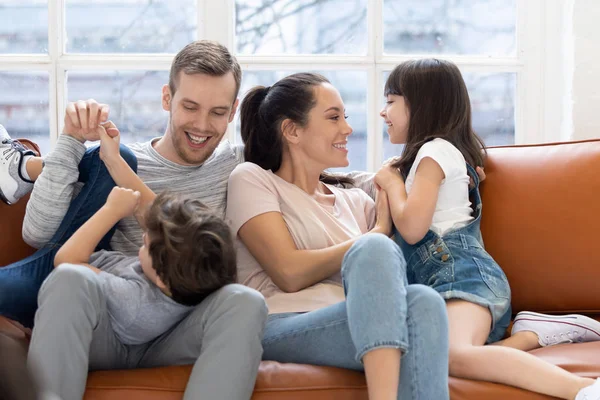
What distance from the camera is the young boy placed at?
1.48 metres

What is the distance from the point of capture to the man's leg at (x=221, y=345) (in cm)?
138

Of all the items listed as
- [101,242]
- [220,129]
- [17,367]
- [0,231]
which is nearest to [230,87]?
[220,129]

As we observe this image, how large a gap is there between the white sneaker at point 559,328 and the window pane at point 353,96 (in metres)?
1.03

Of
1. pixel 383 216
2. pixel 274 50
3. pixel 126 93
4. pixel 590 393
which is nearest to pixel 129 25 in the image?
pixel 126 93

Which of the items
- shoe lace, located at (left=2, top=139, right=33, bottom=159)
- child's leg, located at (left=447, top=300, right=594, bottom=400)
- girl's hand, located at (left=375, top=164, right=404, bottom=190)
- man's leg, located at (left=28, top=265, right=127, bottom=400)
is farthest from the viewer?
girl's hand, located at (left=375, top=164, right=404, bottom=190)

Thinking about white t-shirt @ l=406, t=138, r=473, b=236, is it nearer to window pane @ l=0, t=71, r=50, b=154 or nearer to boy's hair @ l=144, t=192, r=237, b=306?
boy's hair @ l=144, t=192, r=237, b=306

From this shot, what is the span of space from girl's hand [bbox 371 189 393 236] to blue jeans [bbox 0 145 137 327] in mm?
625

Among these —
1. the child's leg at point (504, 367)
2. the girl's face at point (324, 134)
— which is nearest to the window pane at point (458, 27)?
the girl's face at point (324, 134)

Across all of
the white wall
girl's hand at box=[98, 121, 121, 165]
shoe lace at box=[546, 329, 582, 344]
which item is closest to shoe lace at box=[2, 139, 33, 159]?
girl's hand at box=[98, 121, 121, 165]

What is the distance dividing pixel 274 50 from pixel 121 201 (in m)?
1.17

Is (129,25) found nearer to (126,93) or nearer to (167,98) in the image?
(126,93)

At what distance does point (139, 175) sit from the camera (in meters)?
1.93

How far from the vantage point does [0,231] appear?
6.04ft

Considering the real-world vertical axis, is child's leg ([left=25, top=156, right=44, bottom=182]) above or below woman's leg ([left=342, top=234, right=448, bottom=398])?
above
